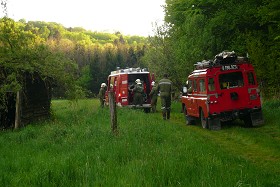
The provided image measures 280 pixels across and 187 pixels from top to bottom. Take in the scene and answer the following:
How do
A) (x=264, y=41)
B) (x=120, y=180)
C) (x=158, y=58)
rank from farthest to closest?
(x=158, y=58) → (x=264, y=41) → (x=120, y=180)

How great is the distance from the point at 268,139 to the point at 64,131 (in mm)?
6220

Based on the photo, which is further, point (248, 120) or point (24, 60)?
point (24, 60)

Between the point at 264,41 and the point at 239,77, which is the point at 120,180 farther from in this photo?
the point at 264,41

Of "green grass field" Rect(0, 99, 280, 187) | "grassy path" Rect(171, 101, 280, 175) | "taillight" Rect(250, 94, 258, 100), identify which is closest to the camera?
"green grass field" Rect(0, 99, 280, 187)

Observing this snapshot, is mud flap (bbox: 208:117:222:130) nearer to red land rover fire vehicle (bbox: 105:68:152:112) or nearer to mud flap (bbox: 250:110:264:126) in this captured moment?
mud flap (bbox: 250:110:264:126)

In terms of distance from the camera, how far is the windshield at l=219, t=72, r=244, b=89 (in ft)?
42.4

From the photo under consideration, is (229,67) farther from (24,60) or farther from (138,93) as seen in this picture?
(138,93)

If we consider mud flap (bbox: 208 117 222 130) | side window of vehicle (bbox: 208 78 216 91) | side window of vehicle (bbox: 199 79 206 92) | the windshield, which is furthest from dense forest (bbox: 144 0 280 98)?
mud flap (bbox: 208 117 222 130)

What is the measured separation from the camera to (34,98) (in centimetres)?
1667

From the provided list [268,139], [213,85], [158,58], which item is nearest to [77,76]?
[213,85]

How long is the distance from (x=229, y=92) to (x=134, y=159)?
279 inches

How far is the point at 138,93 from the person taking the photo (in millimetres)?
20875

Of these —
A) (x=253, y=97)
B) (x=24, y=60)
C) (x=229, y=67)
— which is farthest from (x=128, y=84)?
(x=253, y=97)

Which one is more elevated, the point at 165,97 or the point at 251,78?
the point at 251,78
